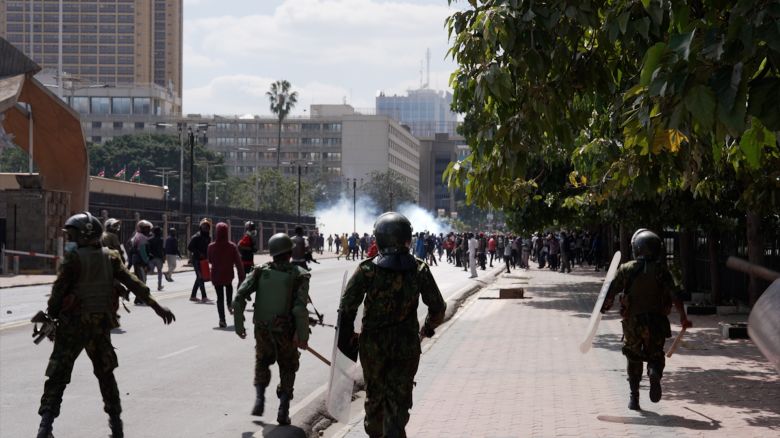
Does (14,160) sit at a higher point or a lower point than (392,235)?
higher

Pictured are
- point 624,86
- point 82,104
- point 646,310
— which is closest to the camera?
point 646,310

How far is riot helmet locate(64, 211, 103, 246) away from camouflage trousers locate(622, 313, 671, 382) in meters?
4.72

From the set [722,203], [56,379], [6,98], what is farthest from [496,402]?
[6,98]

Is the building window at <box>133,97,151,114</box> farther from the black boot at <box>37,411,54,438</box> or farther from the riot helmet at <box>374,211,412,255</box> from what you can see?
the riot helmet at <box>374,211,412,255</box>

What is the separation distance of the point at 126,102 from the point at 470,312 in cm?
16011

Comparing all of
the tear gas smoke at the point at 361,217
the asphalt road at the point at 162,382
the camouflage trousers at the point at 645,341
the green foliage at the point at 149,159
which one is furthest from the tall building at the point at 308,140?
the camouflage trousers at the point at 645,341

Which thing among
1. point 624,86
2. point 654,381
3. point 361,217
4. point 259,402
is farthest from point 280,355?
point 361,217

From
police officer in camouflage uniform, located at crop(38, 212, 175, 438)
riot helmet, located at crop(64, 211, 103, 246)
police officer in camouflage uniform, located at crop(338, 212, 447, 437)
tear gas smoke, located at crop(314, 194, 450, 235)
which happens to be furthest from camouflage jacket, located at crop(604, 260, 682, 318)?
tear gas smoke, located at crop(314, 194, 450, 235)

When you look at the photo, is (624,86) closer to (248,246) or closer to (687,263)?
(248,246)

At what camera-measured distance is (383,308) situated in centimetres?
680

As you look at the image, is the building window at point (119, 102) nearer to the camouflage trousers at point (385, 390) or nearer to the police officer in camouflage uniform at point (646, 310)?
the police officer in camouflage uniform at point (646, 310)

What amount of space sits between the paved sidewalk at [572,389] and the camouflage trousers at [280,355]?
723 mm

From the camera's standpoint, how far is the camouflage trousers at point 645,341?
963 cm

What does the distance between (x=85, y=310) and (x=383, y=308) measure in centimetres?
230
